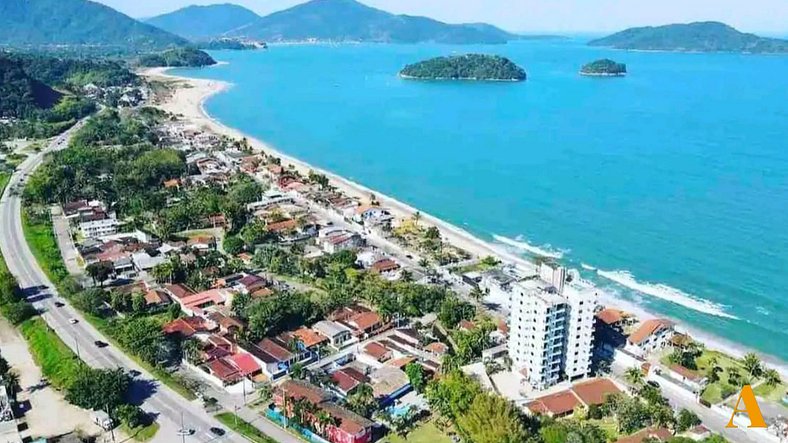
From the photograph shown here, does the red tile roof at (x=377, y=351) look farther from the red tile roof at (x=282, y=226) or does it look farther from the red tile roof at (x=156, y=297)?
the red tile roof at (x=282, y=226)

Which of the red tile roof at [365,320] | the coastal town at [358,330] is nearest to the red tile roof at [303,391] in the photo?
the coastal town at [358,330]

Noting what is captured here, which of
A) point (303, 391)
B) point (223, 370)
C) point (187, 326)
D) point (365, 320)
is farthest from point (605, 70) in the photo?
point (303, 391)

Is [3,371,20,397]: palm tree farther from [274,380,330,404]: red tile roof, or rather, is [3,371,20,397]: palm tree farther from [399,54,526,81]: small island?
[399,54,526,81]: small island

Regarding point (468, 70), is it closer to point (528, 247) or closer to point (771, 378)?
point (528, 247)

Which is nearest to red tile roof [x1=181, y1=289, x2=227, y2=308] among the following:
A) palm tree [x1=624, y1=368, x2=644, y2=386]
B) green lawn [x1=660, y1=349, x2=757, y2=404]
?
palm tree [x1=624, y1=368, x2=644, y2=386]

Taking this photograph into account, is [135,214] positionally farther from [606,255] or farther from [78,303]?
[606,255]

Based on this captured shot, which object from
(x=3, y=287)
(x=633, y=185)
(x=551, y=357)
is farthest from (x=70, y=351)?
(x=633, y=185)

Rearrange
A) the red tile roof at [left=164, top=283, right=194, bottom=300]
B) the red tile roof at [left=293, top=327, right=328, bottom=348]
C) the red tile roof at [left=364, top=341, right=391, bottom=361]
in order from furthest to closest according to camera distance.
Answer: the red tile roof at [left=164, top=283, right=194, bottom=300] → the red tile roof at [left=293, top=327, right=328, bottom=348] → the red tile roof at [left=364, top=341, right=391, bottom=361]
